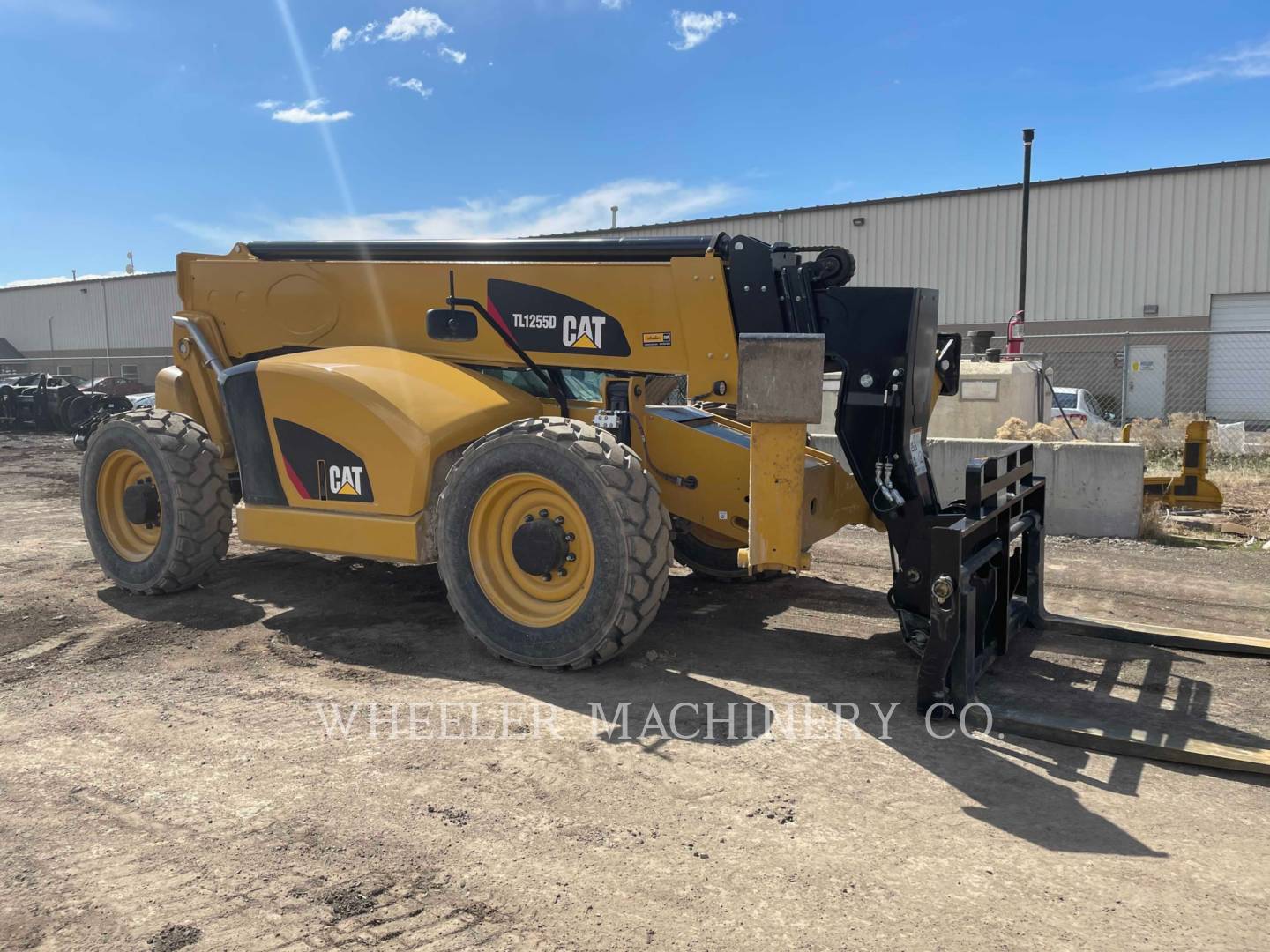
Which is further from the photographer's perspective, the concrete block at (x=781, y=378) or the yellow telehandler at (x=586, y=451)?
the yellow telehandler at (x=586, y=451)

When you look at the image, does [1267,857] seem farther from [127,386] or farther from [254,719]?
[127,386]

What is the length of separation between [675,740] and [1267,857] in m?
2.11

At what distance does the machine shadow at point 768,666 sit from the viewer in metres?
3.68

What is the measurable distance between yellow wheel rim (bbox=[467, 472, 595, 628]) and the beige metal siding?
2315 centimetres

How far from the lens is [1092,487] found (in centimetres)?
877

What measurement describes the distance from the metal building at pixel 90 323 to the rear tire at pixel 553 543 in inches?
1627

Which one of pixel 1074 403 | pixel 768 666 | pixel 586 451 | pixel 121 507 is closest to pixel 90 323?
pixel 1074 403

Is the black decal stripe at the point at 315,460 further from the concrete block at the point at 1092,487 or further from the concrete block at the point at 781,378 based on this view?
the concrete block at the point at 1092,487

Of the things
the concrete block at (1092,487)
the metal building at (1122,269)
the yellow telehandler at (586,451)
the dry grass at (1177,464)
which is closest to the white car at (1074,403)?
the dry grass at (1177,464)

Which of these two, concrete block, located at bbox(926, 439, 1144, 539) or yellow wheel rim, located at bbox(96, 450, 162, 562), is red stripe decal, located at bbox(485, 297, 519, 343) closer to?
yellow wheel rim, located at bbox(96, 450, 162, 562)

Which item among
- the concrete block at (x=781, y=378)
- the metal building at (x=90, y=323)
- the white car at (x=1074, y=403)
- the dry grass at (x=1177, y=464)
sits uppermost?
the metal building at (x=90, y=323)

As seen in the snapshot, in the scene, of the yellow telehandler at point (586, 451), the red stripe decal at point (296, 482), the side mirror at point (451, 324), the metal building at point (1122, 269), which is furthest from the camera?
the metal building at point (1122, 269)

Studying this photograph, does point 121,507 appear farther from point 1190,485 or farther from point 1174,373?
point 1174,373

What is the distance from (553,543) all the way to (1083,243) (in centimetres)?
2671
